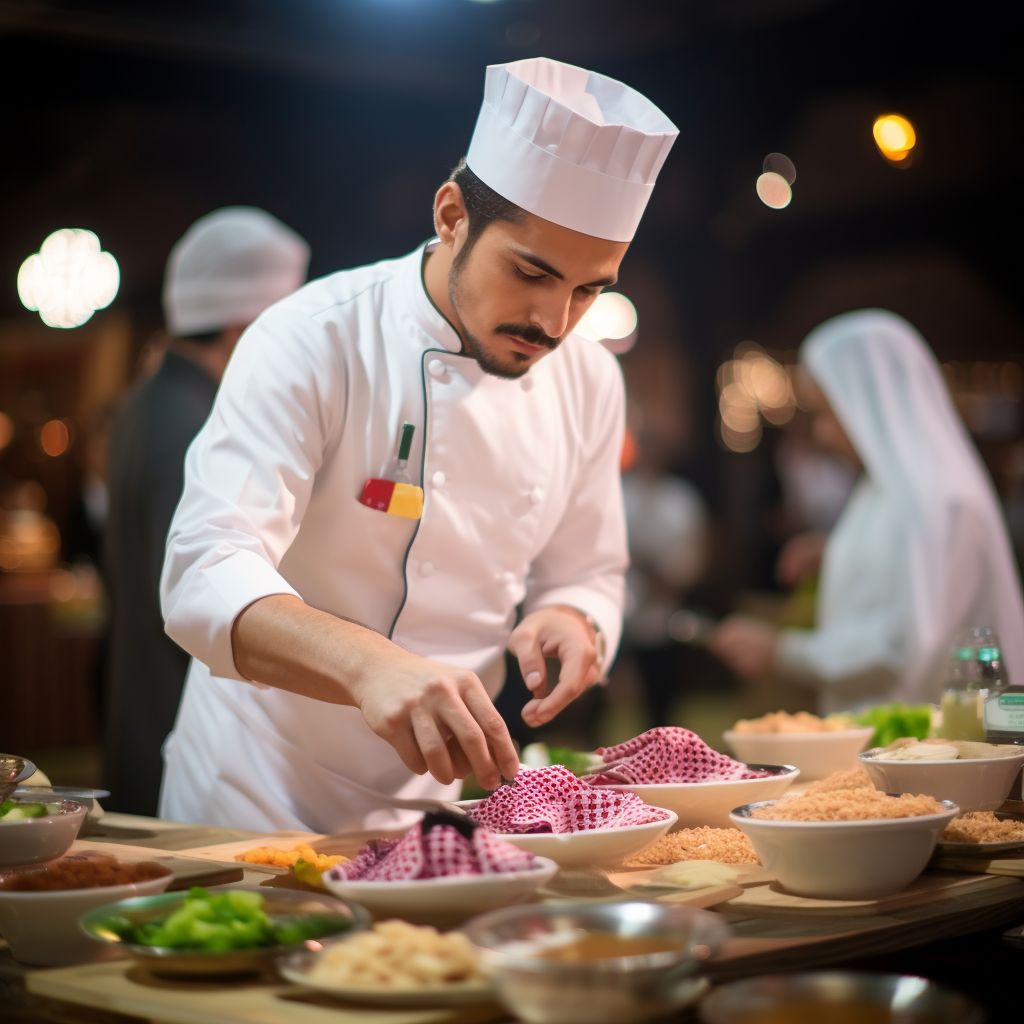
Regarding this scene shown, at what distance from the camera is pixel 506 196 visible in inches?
67.7

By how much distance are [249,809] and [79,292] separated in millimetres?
7264

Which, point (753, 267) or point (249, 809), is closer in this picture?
point (249, 809)

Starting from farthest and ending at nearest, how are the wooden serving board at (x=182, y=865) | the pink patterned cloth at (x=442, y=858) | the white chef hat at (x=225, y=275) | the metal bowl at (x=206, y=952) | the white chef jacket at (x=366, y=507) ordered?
the white chef hat at (x=225, y=275)
the white chef jacket at (x=366, y=507)
the wooden serving board at (x=182, y=865)
the pink patterned cloth at (x=442, y=858)
the metal bowl at (x=206, y=952)

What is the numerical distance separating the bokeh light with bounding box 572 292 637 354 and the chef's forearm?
8.58 metres

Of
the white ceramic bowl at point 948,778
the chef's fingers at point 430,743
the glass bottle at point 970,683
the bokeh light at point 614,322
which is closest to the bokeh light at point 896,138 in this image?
the glass bottle at point 970,683

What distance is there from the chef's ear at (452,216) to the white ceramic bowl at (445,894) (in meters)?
1.01

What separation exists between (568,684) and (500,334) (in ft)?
1.70

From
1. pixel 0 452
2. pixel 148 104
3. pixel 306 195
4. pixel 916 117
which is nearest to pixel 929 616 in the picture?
pixel 916 117

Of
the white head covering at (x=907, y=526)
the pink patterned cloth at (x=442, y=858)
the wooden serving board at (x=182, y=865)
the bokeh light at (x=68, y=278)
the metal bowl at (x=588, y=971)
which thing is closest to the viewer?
the metal bowl at (x=588, y=971)

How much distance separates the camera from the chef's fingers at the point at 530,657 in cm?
174

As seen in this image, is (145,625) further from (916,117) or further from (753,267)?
(753,267)

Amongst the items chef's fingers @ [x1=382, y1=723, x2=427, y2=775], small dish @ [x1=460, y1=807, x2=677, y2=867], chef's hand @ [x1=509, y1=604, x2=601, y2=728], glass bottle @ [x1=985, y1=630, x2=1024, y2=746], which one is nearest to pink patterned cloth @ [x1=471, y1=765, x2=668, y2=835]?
small dish @ [x1=460, y1=807, x2=677, y2=867]

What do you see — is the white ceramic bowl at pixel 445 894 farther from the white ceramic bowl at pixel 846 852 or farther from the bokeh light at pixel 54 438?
the bokeh light at pixel 54 438

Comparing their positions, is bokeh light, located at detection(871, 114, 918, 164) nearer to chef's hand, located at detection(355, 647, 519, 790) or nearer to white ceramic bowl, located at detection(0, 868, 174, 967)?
chef's hand, located at detection(355, 647, 519, 790)
